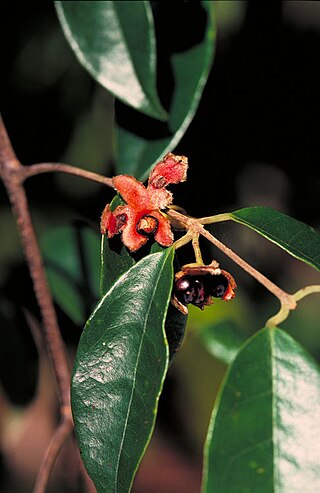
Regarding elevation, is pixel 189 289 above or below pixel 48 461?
above

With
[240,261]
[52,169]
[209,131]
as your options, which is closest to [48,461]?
[52,169]

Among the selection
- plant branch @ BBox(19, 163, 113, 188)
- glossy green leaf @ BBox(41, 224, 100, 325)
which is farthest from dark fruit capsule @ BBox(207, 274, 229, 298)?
glossy green leaf @ BBox(41, 224, 100, 325)

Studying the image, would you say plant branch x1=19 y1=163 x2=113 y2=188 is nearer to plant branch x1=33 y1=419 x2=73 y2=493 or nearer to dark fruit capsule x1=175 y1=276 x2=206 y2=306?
dark fruit capsule x1=175 y1=276 x2=206 y2=306

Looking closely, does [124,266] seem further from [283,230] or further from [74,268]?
[74,268]

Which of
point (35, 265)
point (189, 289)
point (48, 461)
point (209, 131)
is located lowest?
point (48, 461)

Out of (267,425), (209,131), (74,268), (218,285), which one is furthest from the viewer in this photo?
(209,131)

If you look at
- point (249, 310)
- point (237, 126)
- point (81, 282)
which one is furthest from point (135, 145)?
point (249, 310)

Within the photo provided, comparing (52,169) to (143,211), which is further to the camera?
(52,169)
